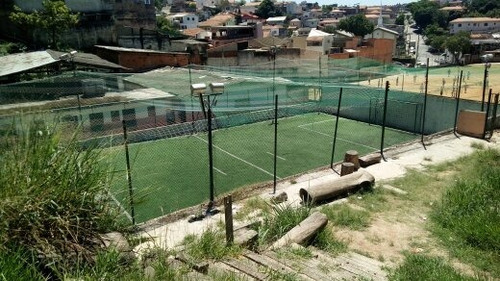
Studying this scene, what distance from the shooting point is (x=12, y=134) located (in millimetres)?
3664

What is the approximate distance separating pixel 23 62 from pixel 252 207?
12.9 m

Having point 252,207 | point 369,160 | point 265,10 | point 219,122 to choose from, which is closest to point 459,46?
point 219,122

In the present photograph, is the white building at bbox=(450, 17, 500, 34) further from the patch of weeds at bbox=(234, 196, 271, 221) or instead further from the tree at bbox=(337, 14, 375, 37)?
the patch of weeds at bbox=(234, 196, 271, 221)

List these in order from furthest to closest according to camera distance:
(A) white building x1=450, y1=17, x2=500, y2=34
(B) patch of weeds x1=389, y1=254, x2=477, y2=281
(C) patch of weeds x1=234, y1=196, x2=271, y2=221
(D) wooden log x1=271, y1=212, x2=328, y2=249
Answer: (A) white building x1=450, y1=17, x2=500, y2=34 < (C) patch of weeds x1=234, y1=196, x2=271, y2=221 < (D) wooden log x1=271, y1=212, x2=328, y2=249 < (B) patch of weeds x1=389, y1=254, x2=477, y2=281

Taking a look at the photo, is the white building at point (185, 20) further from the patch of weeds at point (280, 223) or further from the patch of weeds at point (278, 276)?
the patch of weeds at point (278, 276)

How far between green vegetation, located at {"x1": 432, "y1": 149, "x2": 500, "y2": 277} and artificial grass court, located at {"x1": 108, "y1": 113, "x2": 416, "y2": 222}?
20.6 ft

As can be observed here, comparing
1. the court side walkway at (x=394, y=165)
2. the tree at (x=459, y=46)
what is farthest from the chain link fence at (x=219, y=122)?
the tree at (x=459, y=46)

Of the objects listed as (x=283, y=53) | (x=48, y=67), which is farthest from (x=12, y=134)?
(x=283, y=53)

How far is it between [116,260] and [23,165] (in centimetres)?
107

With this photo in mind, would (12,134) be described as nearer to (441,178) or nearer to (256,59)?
(441,178)

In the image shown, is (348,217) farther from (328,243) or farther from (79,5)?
(79,5)

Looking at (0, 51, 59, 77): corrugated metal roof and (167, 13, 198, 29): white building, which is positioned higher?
(167, 13, 198, 29): white building

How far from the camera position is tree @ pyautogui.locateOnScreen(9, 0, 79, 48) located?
75.6ft

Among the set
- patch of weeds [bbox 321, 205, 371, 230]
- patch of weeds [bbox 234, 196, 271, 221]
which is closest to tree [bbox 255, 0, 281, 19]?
patch of weeds [bbox 234, 196, 271, 221]
